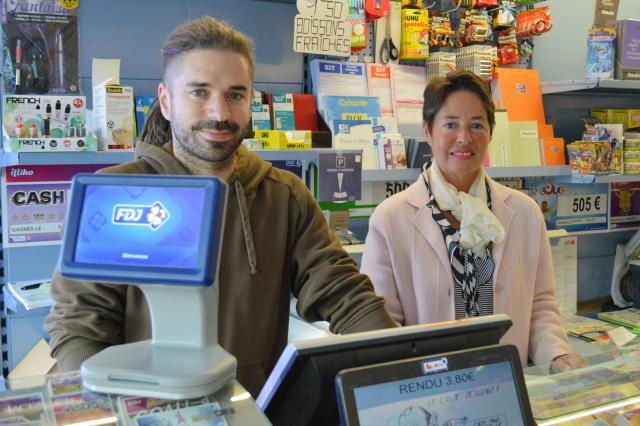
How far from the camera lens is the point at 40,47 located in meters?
2.56

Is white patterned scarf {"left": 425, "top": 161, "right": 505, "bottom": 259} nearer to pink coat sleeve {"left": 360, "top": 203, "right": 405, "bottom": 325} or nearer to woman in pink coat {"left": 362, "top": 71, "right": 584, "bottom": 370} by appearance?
woman in pink coat {"left": 362, "top": 71, "right": 584, "bottom": 370}

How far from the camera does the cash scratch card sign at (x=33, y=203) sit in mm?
2629

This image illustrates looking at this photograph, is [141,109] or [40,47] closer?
[40,47]

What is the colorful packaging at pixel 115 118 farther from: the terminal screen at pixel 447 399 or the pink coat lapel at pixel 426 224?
the terminal screen at pixel 447 399

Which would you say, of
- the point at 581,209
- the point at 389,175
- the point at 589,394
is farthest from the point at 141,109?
the point at 581,209

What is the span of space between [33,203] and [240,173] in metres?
1.40

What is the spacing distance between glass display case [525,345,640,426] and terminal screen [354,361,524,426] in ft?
0.96

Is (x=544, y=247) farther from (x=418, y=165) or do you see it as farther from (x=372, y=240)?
(x=418, y=165)

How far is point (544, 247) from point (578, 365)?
758 millimetres

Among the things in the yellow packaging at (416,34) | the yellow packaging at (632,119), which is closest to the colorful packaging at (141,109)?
the yellow packaging at (416,34)

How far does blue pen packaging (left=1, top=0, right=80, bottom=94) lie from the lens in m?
2.51

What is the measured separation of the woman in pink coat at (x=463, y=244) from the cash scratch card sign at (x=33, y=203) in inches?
53.3

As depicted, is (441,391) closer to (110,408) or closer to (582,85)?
(110,408)

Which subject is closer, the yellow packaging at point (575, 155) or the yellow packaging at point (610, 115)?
the yellow packaging at point (575, 155)
